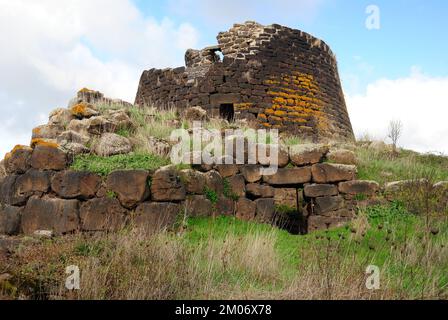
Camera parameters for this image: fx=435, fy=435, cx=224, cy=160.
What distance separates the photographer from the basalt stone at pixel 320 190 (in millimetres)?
7824

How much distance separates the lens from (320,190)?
783cm

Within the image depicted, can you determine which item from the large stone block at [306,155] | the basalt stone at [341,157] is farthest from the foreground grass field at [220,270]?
the basalt stone at [341,157]

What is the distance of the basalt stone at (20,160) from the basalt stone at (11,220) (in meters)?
0.67

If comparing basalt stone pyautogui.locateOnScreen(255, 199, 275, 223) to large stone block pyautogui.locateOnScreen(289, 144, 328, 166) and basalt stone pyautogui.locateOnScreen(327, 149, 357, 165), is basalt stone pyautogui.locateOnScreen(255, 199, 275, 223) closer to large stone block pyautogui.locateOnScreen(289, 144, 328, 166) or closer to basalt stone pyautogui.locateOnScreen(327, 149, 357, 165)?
large stone block pyautogui.locateOnScreen(289, 144, 328, 166)

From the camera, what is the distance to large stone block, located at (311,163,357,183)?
7859 mm

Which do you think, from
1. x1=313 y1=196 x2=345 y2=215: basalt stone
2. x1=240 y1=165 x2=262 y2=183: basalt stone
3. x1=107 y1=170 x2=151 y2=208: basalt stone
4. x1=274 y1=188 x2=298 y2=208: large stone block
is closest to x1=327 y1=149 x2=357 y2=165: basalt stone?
x1=313 y1=196 x2=345 y2=215: basalt stone

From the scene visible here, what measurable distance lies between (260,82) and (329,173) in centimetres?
489

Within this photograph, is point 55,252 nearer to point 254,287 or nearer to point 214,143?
point 254,287

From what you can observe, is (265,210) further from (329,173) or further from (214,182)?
(329,173)

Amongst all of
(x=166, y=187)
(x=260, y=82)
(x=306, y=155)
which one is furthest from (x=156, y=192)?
(x=260, y=82)

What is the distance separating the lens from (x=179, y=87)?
12.9 metres

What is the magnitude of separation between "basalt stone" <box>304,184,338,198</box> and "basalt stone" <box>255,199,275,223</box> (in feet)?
2.33

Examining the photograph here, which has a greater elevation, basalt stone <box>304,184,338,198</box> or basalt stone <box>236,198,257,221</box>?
basalt stone <box>304,184,338,198</box>
